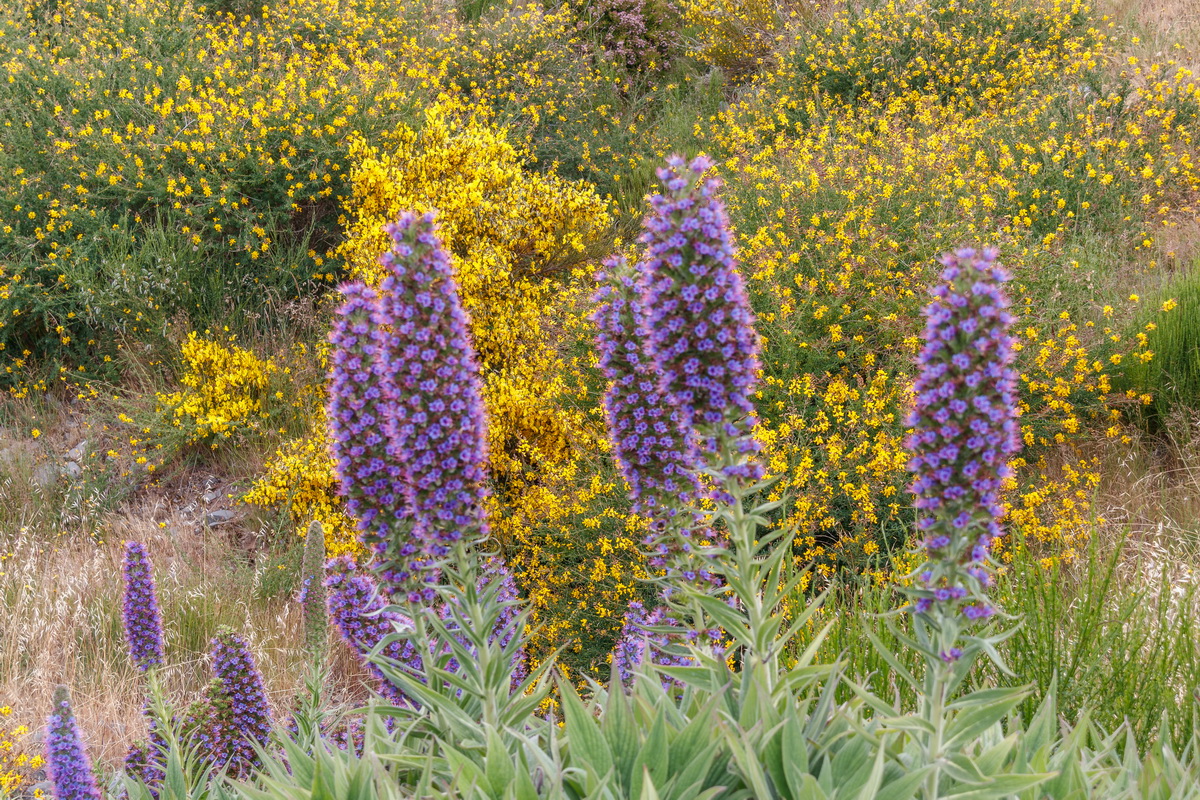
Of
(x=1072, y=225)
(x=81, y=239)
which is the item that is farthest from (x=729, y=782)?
(x=81, y=239)

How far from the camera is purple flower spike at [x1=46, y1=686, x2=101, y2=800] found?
7.69 ft

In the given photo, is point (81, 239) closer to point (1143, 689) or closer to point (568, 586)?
point (568, 586)

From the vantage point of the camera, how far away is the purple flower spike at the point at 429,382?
72.4 inches

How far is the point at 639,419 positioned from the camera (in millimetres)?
2160

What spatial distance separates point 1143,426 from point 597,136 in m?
6.25

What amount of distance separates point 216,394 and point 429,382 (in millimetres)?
5293

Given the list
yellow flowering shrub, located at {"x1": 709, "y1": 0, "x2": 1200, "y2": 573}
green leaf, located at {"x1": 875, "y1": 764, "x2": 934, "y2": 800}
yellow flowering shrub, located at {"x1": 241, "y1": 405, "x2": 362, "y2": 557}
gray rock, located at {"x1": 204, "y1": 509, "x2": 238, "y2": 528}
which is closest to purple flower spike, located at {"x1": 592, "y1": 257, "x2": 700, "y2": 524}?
green leaf, located at {"x1": 875, "y1": 764, "x2": 934, "y2": 800}

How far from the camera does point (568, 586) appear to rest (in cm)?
474

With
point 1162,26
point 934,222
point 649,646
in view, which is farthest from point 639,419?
point 1162,26

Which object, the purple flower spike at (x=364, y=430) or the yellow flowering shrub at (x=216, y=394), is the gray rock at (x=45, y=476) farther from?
the purple flower spike at (x=364, y=430)

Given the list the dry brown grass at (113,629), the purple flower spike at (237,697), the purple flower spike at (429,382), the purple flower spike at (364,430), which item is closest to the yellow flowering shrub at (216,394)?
the dry brown grass at (113,629)

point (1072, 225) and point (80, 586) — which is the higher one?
point (1072, 225)

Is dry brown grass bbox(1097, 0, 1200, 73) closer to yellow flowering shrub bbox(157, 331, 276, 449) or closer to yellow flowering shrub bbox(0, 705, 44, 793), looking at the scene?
yellow flowering shrub bbox(157, 331, 276, 449)

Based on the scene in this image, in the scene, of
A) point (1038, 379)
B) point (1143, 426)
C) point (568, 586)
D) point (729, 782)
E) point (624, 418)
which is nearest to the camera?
point (729, 782)
